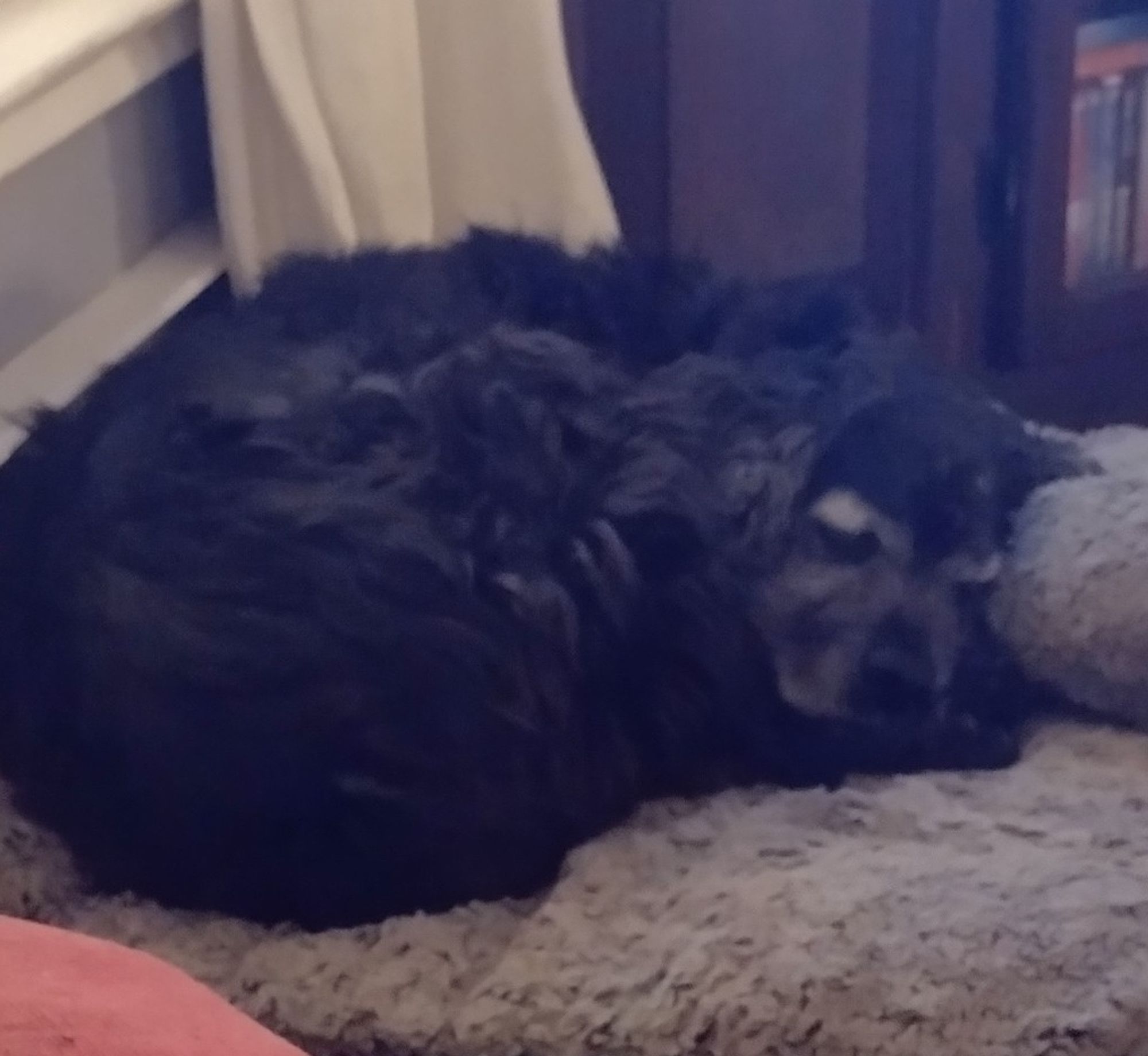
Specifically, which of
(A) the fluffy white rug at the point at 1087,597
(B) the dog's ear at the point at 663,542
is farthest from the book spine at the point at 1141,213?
(B) the dog's ear at the point at 663,542

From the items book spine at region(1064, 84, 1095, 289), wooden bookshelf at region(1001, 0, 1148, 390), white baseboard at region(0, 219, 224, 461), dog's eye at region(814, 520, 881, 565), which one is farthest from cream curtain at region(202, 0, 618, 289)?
book spine at region(1064, 84, 1095, 289)

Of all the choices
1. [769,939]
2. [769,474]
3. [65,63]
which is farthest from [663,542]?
[65,63]

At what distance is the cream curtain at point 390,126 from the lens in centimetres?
141

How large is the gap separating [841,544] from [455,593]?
258 millimetres

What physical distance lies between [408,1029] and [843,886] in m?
0.24

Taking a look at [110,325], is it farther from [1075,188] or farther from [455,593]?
[1075,188]

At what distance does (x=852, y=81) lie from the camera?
1820mm

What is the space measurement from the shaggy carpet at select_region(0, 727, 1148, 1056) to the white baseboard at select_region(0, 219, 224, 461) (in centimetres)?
36

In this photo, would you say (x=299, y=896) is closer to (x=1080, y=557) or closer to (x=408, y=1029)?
(x=408, y=1029)

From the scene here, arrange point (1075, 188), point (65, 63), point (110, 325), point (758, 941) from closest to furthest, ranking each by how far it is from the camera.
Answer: point (758, 941) < point (65, 63) < point (110, 325) < point (1075, 188)

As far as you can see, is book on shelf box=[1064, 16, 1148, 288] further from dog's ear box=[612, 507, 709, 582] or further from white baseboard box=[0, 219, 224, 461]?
dog's ear box=[612, 507, 709, 582]

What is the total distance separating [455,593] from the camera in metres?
0.98

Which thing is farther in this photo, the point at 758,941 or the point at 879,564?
the point at 879,564

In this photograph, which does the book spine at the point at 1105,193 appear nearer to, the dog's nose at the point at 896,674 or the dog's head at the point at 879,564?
the dog's head at the point at 879,564
